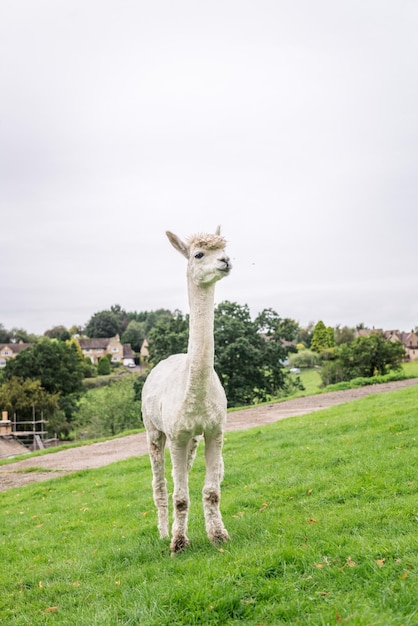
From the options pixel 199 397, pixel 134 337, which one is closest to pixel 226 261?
pixel 199 397

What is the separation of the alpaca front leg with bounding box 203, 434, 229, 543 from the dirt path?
32.6 feet

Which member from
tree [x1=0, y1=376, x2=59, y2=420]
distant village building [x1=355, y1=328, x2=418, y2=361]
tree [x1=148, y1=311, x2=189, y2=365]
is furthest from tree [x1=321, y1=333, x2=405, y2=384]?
distant village building [x1=355, y1=328, x2=418, y2=361]

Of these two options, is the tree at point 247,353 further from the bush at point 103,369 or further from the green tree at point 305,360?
the bush at point 103,369

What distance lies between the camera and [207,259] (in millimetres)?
5738

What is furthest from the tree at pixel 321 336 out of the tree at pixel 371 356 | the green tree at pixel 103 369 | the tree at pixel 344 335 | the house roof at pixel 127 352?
the house roof at pixel 127 352

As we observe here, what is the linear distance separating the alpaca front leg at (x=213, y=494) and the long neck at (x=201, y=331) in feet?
2.98

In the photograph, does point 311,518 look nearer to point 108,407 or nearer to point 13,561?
point 13,561

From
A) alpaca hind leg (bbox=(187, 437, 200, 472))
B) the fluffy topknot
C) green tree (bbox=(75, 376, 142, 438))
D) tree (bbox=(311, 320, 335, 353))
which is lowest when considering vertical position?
green tree (bbox=(75, 376, 142, 438))

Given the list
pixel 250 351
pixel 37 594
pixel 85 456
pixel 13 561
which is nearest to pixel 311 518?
pixel 37 594

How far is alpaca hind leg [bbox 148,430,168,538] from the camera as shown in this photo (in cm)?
698

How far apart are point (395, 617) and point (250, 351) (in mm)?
30146

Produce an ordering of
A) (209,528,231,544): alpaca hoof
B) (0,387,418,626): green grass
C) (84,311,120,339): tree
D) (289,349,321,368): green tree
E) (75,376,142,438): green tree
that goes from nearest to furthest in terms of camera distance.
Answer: (0,387,418,626): green grass, (209,528,231,544): alpaca hoof, (75,376,142,438): green tree, (289,349,321,368): green tree, (84,311,120,339): tree

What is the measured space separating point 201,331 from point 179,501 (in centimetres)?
195

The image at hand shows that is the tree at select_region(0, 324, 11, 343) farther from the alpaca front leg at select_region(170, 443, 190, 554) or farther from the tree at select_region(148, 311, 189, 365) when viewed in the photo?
the alpaca front leg at select_region(170, 443, 190, 554)
